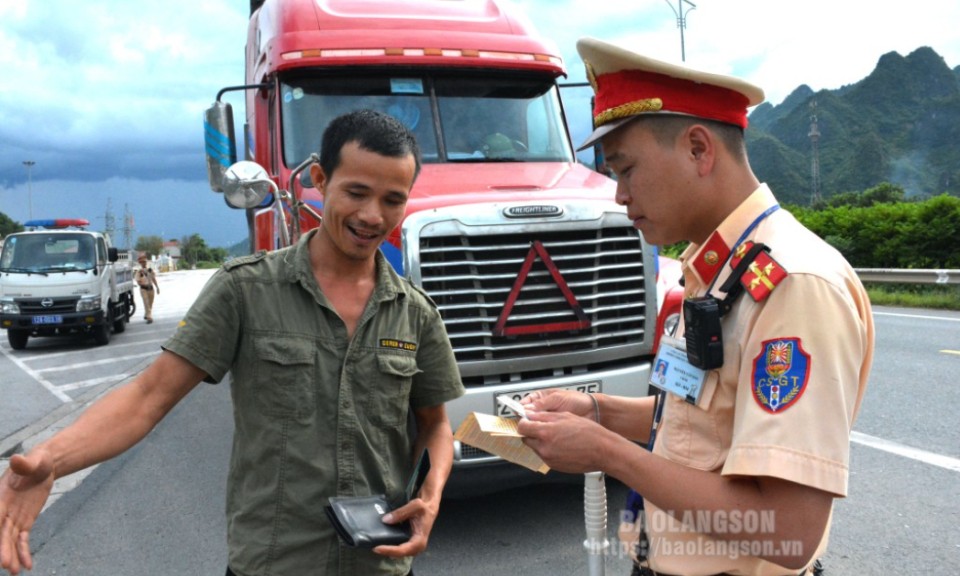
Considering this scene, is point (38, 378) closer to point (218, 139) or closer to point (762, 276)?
point (218, 139)

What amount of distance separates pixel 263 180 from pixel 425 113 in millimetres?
1240

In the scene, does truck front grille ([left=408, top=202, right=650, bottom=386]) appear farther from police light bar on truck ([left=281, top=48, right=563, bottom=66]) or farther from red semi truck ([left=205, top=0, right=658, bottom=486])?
police light bar on truck ([left=281, top=48, right=563, bottom=66])

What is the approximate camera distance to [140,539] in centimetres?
442

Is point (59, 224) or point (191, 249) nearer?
point (59, 224)

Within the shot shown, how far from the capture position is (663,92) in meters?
1.49

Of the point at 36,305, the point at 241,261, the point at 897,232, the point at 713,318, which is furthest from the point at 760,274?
the point at 897,232

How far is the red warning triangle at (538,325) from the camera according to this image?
3.98m

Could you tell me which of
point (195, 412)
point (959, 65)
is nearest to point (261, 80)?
point (195, 412)

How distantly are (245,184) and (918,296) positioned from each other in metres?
13.4

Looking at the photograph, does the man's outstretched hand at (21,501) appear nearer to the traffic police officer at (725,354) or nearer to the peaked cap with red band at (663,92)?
the traffic police officer at (725,354)

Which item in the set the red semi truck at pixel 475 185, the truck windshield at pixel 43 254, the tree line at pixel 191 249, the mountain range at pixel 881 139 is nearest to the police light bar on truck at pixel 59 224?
the truck windshield at pixel 43 254

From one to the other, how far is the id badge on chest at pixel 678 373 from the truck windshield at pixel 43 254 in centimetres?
1411

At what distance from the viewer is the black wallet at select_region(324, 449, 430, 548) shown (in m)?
1.62

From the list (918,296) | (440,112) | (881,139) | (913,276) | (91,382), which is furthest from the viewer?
(881,139)
